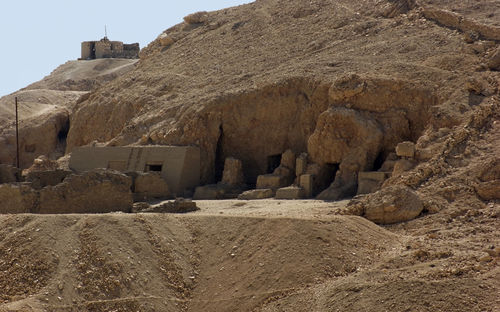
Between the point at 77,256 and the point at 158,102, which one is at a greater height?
the point at 158,102

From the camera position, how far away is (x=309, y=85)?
22.2m

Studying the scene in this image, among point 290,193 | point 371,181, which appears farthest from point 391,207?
point 290,193

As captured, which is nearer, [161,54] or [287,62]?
[287,62]

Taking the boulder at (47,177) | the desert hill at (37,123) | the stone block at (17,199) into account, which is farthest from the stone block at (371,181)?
the desert hill at (37,123)

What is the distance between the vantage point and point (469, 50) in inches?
820

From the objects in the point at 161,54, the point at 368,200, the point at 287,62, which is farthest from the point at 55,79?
the point at 368,200

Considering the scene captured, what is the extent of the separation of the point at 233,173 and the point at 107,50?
94.1ft

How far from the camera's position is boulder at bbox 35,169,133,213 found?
53.3 feet

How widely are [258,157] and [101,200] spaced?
23.7 feet

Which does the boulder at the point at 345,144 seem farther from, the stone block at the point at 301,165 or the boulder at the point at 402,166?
the boulder at the point at 402,166

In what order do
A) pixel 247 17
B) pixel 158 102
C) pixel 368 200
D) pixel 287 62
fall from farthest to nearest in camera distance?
pixel 247 17
pixel 158 102
pixel 287 62
pixel 368 200

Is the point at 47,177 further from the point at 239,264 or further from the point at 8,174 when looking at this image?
the point at 239,264

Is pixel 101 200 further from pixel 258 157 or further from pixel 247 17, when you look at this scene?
pixel 247 17

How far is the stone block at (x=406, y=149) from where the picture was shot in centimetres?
1782
